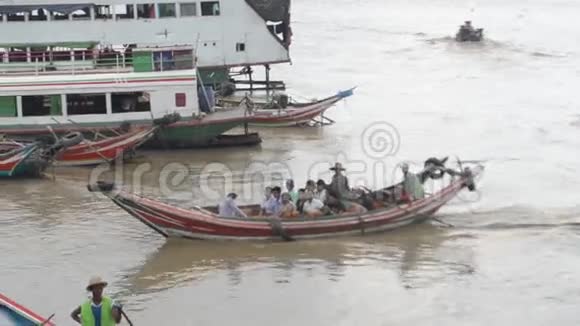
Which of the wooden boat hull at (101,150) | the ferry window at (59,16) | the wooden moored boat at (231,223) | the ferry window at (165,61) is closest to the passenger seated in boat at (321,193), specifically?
the wooden moored boat at (231,223)

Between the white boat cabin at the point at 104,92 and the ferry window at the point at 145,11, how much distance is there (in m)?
4.45

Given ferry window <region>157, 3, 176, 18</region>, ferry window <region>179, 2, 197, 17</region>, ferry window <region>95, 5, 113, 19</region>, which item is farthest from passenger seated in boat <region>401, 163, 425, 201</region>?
ferry window <region>95, 5, 113, 19</region>

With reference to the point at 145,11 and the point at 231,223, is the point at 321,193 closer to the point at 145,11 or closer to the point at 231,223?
the point at 231,223

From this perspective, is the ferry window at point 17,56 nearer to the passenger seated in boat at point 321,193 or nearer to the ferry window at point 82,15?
the ferry window at point 82,15

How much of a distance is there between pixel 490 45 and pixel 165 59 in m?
28.8

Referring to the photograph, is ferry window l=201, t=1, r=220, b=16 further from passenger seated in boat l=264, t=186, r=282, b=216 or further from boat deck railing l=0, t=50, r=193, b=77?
passenger seated in boat l=264, t=186, r=282, b=216

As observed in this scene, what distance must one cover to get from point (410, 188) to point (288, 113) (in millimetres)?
10932

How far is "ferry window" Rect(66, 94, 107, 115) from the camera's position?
82.4 feet

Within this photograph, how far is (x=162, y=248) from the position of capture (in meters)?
17.5

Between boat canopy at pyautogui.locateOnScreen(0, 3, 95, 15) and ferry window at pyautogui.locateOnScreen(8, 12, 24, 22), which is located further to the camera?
ferry window at pyautogui.locateOnScreen(8, 12, 24, 22)

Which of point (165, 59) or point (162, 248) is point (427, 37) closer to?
point (165, 59)

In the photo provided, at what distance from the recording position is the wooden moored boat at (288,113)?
28.8 metres

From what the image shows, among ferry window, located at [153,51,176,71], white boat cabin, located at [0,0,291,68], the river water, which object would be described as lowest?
the river water

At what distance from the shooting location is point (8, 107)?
2492cm
